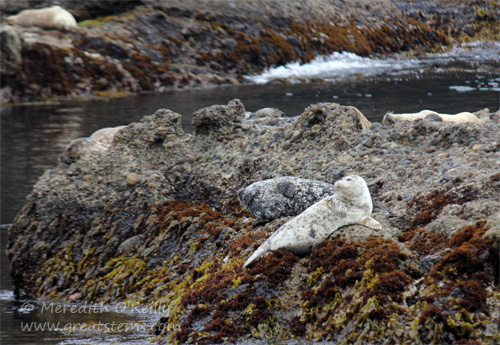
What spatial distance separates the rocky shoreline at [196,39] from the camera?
18719mm

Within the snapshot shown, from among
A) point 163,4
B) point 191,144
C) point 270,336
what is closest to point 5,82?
point 163,4

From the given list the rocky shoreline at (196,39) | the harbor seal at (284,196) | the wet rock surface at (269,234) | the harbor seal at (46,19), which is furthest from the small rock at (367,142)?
the harbor seal at (46,19)

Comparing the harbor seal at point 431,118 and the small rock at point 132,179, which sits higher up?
the harbor seal at point 431,118

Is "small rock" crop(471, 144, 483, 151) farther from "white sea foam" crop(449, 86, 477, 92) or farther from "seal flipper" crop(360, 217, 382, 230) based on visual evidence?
"white sea foam" crop(449, 86, 477, 92)

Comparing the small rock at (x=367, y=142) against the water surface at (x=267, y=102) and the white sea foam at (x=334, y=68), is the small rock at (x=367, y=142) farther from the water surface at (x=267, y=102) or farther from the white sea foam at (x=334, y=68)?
the white sea foam at (x=334, y=68)

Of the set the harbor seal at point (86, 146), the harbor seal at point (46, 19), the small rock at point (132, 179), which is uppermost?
the small rock at point (132, 179)

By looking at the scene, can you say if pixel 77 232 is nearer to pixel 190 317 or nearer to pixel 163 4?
pixel 190 317

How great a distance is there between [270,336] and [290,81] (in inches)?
604

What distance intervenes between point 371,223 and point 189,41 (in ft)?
58.0

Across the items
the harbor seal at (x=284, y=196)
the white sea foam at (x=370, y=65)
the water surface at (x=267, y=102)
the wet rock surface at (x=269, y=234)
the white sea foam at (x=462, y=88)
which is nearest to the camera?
the wet rock surface at (x=269, y=234)

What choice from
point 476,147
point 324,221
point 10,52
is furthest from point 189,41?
point 324,221

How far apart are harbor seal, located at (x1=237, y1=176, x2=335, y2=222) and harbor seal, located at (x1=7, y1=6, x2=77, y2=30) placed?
16.8 m

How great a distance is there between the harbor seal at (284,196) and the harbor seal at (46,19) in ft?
55.0

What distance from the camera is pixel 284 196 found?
5.20 metres
